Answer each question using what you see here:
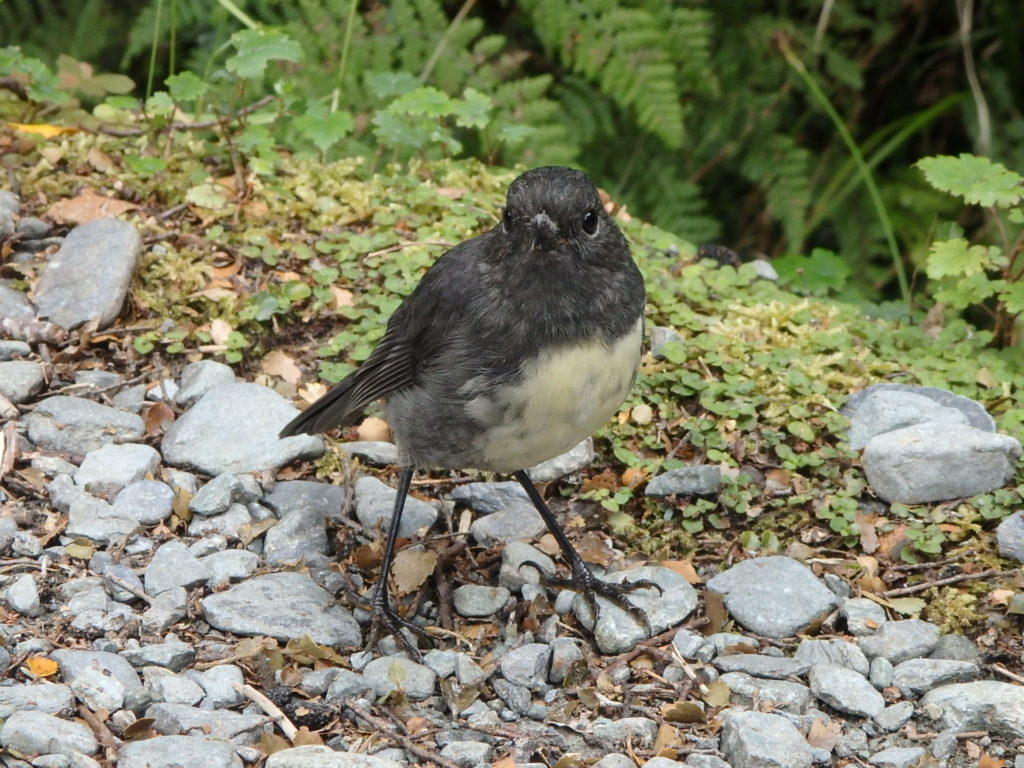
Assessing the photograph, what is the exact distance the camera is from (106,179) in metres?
5.48

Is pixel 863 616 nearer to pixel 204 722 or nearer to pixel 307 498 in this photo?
pixel 307 498

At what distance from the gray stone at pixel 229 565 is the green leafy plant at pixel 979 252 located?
2650 mm

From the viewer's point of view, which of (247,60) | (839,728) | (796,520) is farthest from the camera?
(247,60)

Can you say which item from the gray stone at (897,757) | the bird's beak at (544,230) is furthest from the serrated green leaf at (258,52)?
the gray stone at (897,757)

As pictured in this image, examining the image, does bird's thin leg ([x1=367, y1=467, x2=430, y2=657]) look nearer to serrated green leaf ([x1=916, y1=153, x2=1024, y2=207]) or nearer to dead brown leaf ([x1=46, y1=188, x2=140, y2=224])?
dead brown leaf ([x1=46, y1=188, x2=140, y2=224])

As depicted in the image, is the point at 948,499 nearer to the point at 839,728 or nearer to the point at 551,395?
the point at 839,728

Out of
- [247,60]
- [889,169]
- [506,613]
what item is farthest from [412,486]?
[889,169]

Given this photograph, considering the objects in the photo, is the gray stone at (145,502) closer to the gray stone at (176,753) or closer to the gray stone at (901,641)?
the gray stone at (176,753)

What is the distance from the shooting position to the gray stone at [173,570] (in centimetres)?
366

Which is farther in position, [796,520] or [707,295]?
[707,295]

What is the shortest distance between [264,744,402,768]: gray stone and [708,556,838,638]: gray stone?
1231mm

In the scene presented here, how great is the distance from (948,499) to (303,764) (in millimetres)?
2313

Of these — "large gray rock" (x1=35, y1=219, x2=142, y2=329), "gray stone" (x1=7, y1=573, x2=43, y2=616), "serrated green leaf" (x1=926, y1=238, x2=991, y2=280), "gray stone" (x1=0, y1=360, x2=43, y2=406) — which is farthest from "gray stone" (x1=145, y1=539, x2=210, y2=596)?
"serrated green leaf" (x1=926, y1=238, x2=991, y2=280)

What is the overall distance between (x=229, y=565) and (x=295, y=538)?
259 millimetres
